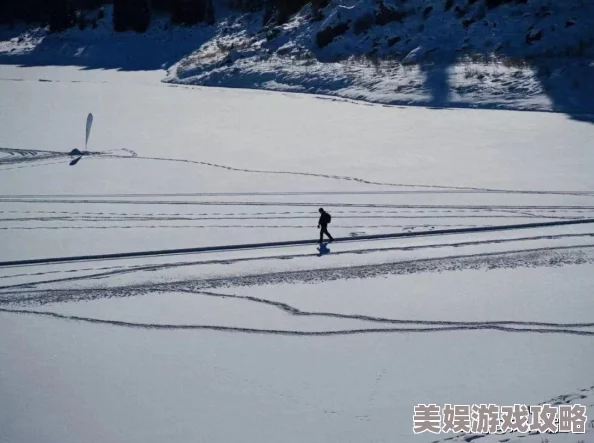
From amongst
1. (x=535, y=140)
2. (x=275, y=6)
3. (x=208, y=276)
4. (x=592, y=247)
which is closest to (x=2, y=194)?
(x=208, y=276)

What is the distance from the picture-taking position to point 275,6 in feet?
116

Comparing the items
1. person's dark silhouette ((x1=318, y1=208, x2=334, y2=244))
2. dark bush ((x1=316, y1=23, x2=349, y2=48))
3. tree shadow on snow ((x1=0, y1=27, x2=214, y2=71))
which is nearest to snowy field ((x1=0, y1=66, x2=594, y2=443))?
person's dark silhouette ((x1=318, y1=208, x2=334, y2=244))

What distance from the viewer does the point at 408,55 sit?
2736 centimetres

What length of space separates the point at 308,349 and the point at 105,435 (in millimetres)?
2552

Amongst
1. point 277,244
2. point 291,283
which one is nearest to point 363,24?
point 277,244

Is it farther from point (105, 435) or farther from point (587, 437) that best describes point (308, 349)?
point (587, 437)

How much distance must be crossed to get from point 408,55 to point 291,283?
60.0 ft

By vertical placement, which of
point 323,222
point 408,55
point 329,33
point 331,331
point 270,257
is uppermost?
point 329,33

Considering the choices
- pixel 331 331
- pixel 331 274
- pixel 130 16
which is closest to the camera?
pixel 331 331

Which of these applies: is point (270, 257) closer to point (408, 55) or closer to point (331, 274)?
point (331, 274)

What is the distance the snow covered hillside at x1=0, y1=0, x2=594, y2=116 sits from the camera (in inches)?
935

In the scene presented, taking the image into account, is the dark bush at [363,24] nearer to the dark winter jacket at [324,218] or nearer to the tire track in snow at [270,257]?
the tire track in snow at [270,257]

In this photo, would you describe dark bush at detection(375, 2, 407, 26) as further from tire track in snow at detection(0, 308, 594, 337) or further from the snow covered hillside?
tire track in snow at detection(0, 308, 594, 337)

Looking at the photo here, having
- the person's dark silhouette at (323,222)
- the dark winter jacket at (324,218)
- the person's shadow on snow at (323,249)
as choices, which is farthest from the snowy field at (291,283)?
the dark winter jacket at (324,218)
